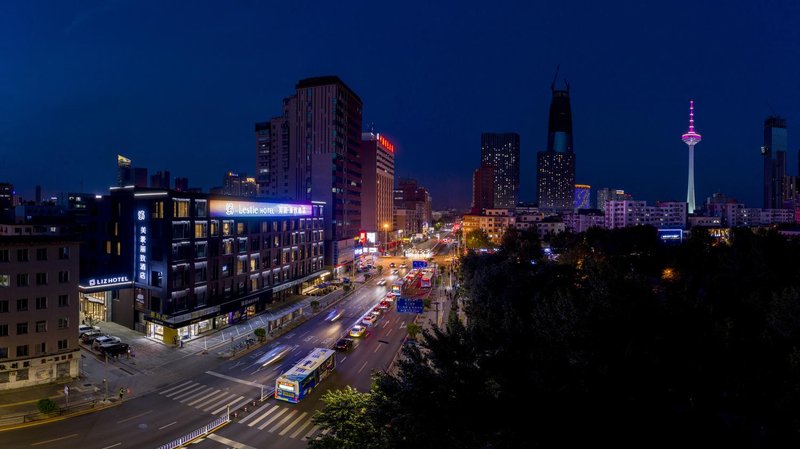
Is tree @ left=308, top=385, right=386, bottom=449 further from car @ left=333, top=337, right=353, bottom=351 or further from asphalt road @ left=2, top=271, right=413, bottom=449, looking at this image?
car @ left=333, top=337, right=353, bottom=351

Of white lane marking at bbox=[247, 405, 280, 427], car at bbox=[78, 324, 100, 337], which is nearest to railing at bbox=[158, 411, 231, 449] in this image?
white lane marking at bbox=[247, 405, 280, 427]

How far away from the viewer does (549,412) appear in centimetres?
1591

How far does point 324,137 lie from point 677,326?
312 ft

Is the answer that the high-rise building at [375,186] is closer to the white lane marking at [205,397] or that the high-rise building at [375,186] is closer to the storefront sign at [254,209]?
the storefront sign at [254,209]

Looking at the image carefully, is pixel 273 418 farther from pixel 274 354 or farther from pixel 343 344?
pixel 343 344

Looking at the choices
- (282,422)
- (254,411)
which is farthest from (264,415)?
(282,422)

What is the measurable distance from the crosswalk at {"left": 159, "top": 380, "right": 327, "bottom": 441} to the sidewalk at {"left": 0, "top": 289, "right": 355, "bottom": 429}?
3033mm

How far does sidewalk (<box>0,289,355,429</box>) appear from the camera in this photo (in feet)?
104

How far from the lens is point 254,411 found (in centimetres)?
3153

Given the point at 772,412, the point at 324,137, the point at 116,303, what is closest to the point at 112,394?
the point at 116,303

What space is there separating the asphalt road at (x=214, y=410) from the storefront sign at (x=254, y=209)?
18.8 metres

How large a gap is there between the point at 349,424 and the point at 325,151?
318ft

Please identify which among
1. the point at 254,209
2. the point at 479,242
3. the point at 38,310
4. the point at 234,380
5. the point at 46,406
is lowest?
the point at 234,380

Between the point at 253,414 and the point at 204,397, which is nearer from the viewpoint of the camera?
the point at 253,414
